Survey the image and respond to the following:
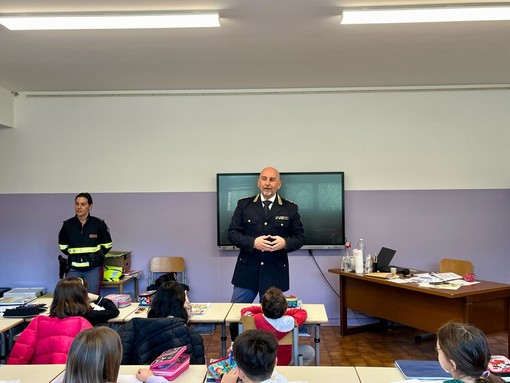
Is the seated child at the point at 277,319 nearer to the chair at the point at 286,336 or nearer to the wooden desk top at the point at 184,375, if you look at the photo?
the chair at the point at 286,336

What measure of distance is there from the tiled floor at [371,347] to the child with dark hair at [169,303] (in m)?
1.89

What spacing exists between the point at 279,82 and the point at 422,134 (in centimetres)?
199

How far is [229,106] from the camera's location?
19.0ft

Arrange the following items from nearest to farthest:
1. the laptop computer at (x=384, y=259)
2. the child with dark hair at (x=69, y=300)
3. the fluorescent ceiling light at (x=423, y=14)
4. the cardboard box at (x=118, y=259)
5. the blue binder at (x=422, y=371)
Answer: the blue binder at (x=422, y=371) → the child with dark hair at (x=69, y=300) → the fluorescent ceiling light at (x=423, y=14) → the laptop computer at (x=384, y=259) → the cardboard box at (x=118, y=259)

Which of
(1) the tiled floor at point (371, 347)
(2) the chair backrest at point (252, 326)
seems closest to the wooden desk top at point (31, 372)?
(2) the chair backrest at point (252, 326)

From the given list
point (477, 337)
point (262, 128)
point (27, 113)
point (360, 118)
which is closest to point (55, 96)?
point (27, 113)

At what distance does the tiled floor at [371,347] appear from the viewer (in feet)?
14.3

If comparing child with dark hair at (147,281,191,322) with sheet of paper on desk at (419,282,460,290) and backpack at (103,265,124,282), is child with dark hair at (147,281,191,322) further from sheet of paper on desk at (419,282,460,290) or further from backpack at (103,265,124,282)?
backpack at (103,265,124,282)

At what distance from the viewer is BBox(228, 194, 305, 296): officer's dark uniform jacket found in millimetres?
3576

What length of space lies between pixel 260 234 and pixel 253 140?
2325 millimetres

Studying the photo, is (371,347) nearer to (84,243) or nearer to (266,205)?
(266,205)

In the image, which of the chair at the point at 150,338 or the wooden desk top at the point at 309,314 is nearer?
the chair at the point at 150,338

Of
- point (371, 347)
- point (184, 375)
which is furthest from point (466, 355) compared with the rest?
point (371, 347)

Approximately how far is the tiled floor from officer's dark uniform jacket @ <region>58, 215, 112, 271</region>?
5.09ft
